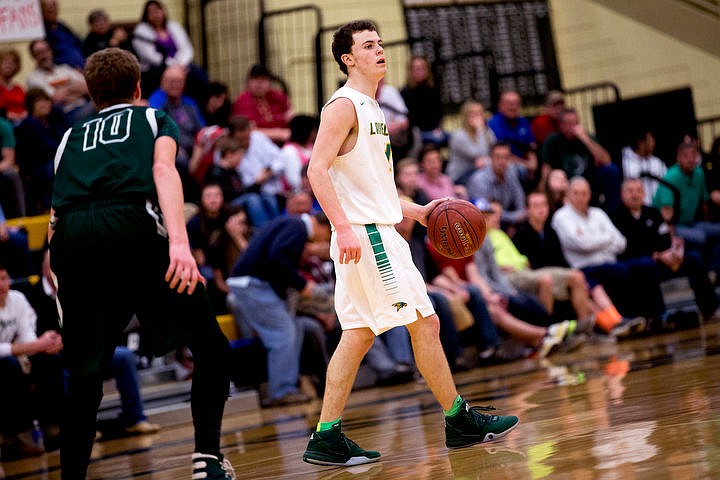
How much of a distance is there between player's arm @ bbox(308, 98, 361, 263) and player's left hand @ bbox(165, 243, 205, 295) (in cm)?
72

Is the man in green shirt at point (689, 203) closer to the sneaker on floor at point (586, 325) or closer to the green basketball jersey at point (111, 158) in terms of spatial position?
the sneaker on floor at point (586, 325)

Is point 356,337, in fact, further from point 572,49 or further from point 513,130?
point 572,49

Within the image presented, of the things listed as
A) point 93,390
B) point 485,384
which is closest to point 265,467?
point 93,390

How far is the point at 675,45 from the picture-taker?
1611cm

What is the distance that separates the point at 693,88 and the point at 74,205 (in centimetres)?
1342

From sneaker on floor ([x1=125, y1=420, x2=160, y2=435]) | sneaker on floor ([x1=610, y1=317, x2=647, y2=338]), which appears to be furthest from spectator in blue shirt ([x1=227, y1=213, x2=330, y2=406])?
sneaker on floor ([x1=610, y1=317, x2=647, y2=338])

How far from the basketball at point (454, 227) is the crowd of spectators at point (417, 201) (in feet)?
12.3

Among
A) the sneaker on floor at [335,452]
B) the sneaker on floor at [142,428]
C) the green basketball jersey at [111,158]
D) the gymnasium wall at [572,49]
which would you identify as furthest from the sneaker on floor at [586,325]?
the green basketball jersey at [111,158]

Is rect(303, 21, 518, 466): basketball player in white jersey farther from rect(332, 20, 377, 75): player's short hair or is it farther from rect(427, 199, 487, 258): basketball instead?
rect(427, 199, 487, 258): basketball

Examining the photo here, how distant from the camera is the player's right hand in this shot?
180 inches

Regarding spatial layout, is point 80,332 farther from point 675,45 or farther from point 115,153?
point 675,45

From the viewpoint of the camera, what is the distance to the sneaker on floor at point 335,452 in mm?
4734

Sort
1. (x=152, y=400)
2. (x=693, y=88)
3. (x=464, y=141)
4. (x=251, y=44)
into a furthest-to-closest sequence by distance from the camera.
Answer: (x=693, y=88) < (x=251, y=44) < (x=464, y=141) < (x=152, y=400)

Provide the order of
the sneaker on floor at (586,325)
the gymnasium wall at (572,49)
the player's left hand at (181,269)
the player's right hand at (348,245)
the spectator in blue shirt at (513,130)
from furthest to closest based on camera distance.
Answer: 1. the gymnasium wall at (572,49)
2. the spectator in blue shirt at (513,130)
3. the sneaker on floor at (586,325)
4. the player's right hand at (348,245)
5. the player's left hand at (181,269)
